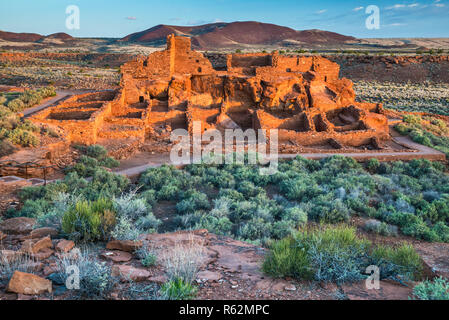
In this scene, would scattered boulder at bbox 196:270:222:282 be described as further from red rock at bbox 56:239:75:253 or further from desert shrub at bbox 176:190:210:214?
desert shrub at bbox 176:190:210:214

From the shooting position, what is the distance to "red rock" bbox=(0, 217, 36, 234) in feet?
17.2

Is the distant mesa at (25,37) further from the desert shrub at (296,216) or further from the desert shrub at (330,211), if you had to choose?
the desert shrub at (296,216)

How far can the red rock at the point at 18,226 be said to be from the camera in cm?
525

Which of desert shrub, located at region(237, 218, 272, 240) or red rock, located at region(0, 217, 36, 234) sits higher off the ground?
red rock, located at region(0, 217, 36, 234)

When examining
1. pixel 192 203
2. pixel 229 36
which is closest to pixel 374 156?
pixel 192 203

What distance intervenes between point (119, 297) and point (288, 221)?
5005mm

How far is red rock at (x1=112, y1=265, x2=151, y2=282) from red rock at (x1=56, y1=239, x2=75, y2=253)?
0.89 meters

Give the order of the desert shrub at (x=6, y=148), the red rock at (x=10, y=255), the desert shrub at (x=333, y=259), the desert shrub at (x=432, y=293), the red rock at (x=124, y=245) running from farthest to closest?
the desert shrub at (x=6, y=148)
the red rock at (x=124, y=245)
the desert shrub at (x=333, y=259)
the red rock at (x=10, y=255)
the desert shrub at (x=432, y=293)

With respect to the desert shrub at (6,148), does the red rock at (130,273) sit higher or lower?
lower

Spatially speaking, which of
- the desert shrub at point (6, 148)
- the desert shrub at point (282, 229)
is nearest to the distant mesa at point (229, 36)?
the desert shrub at point (6, 148)

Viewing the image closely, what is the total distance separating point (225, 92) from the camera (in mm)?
20766

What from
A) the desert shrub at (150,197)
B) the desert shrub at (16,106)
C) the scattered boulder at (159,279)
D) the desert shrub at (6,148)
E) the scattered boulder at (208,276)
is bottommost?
the desert shrub at (150,197)

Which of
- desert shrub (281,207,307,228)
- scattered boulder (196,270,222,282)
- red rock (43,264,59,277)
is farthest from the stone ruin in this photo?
scattered boulder (196,270,222,282)

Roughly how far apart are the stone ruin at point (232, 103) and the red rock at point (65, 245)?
11.3 meters
